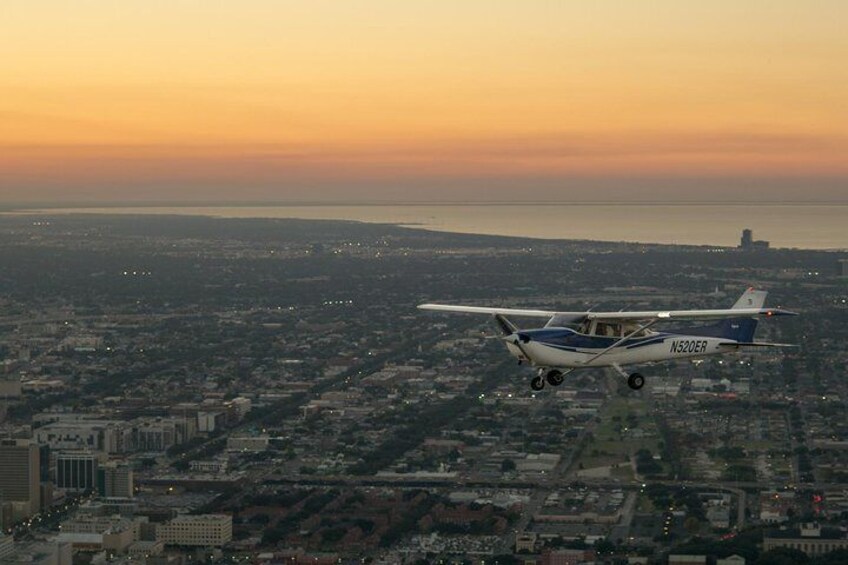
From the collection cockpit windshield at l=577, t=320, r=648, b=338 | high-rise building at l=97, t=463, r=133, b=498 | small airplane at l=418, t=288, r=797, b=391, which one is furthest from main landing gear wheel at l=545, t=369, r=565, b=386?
high-rise building at l=97, t=463, r=133, b=498

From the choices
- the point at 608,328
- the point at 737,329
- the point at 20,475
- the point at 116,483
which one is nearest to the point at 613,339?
the point at 608,328

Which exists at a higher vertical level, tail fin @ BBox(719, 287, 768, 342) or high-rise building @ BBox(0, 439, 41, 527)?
tail fin @ BBox(719, 287, 768, 342)

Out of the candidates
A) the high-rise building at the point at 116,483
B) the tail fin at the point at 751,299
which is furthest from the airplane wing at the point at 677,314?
the high-rise building at the point at 116,483

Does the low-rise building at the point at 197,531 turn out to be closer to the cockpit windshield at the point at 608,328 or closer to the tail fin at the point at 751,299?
the tail fin at the point at 751,299

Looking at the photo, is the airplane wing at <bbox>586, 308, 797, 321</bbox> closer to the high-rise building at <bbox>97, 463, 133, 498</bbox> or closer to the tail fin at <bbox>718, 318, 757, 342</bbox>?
the tail fin at <bbox>718, 318, 757, 342</bbox>

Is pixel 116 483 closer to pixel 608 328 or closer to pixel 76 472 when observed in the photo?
pixel 76 472

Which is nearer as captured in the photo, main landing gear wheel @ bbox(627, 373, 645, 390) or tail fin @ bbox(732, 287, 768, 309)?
main landing gear wheel @ bbox(627, 373, 645, 390)

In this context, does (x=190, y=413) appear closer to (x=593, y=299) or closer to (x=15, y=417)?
(x=15, y=417)
